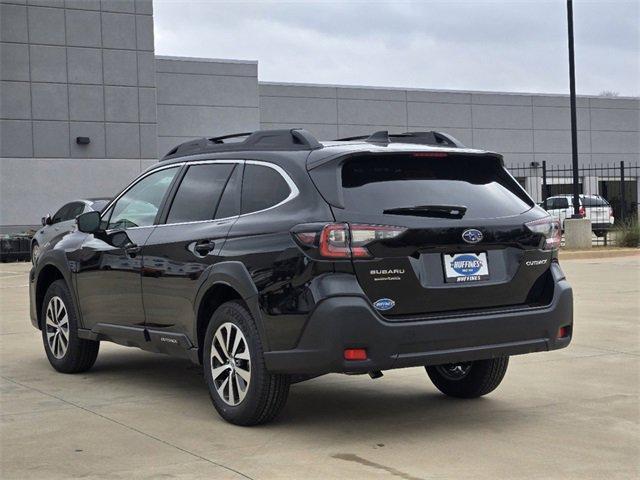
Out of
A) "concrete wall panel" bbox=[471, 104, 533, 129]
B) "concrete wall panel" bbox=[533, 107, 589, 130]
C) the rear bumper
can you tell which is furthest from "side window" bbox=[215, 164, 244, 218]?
"concrete wall panel" bbox=[533, 107, 589, 130]

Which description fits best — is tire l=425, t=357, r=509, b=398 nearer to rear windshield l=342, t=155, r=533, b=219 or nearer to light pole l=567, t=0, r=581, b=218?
rear windshield l=342, t=155, r=533, b=219

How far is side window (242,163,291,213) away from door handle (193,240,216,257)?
0.30 m

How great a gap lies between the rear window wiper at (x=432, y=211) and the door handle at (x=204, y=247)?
1.28 m

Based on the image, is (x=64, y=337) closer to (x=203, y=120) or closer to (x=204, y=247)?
(x=204, y=247)

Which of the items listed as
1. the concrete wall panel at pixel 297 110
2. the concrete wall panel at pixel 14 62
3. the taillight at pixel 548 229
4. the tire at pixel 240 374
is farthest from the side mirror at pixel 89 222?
the concrete wall panel at pixel 297 110

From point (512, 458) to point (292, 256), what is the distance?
1.66 metres

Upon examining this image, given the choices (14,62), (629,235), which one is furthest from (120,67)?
(629,235)

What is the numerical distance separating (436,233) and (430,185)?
1.35ft

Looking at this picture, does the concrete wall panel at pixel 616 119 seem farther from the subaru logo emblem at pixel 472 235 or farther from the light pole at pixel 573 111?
the subaru logo emblem at pixel 472 235

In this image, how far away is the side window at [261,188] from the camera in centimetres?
650

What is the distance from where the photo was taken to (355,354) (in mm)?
5863

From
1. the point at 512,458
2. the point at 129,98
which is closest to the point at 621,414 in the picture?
the point at 512,458

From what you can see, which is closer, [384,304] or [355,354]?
[355,354]

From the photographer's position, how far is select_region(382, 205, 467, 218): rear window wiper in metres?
6.14
